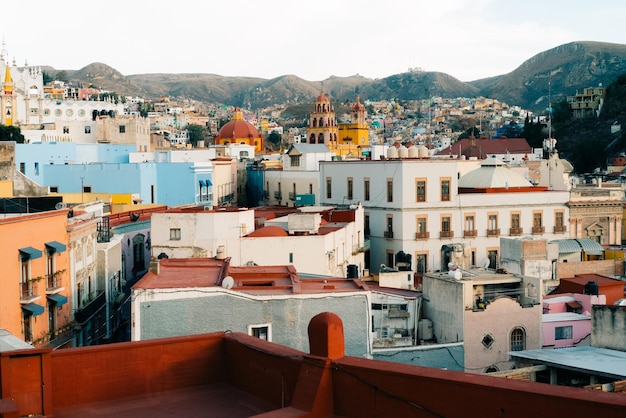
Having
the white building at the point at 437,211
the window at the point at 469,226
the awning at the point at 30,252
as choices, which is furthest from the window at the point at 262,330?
the window at the point at 469,226

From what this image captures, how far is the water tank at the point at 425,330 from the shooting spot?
24.5 meters

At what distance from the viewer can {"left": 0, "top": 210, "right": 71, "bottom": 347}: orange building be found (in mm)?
21172

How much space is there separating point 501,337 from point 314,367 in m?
16.4

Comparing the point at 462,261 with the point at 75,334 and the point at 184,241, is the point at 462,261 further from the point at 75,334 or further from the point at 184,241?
the point at 75,334

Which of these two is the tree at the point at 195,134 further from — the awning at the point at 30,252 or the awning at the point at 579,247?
the awning at the point at 30,252

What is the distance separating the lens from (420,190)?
42094mm

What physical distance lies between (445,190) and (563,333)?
1760 centimetres

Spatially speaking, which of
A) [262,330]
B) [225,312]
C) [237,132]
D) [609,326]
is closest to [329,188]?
[609,326]

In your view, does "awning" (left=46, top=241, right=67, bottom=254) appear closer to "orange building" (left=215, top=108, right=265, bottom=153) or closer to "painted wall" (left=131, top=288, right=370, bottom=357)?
"painted wall" (left=131, top=288, right=370, bottom=357)

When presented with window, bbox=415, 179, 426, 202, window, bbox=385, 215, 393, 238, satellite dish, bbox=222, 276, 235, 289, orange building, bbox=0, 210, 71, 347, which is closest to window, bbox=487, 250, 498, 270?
window, bbox=415, 179, 426, 202

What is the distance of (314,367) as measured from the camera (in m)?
8.45

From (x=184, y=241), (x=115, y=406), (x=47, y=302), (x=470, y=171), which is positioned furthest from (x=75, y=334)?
(x=470, y=171)

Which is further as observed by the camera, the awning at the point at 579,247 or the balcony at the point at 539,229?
the balcony at the point at 539,229

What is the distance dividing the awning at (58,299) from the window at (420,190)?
852 inches
